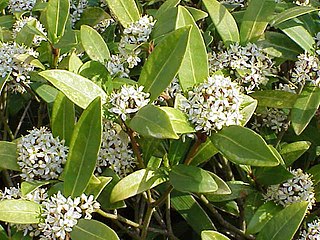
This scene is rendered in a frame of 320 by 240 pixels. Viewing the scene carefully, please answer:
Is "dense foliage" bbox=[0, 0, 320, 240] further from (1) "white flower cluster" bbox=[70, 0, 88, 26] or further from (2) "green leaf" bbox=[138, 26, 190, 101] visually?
(1) "white flower cluster" bbox=[70, 0, 88, 26]

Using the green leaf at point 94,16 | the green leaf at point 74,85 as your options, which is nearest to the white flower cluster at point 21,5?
the green leaf at point 94,16

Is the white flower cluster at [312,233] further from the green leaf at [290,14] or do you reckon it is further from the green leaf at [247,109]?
the green leaf at [290,14]

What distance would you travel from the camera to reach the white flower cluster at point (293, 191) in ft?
6.70

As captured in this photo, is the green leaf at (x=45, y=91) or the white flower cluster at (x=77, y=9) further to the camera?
the white flower cluster at (x=77, y=9)

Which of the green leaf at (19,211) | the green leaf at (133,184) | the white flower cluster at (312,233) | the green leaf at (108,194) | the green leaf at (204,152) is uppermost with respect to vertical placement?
the green leaf at (204,152)

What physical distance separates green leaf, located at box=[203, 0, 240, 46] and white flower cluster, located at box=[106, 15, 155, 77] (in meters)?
0.22

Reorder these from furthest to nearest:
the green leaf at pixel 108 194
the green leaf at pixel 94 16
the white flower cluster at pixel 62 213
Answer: the green leaf at pixel 94 16
the green leaf at pixel 108 194
the white flower cluster at pixel 62 213

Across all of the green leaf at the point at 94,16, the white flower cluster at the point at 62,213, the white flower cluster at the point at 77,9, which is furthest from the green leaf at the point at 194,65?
the white flower cluster at the point at 77,9

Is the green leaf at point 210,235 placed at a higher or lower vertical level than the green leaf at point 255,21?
lower

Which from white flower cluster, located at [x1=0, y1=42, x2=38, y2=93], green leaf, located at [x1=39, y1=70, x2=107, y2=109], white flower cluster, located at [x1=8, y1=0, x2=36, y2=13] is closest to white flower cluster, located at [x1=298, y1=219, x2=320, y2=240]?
green leaf, located at [x1=39, y1=70, x2=107, y2=109]

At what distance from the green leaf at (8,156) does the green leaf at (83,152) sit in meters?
0.24

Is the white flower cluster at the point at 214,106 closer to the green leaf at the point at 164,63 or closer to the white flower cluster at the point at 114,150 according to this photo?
the green leaf at the point at 164,63

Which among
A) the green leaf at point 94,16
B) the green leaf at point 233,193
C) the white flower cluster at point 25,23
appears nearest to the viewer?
the green leaf at point 233,193

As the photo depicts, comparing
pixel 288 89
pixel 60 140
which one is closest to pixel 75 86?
pixel 60 140
